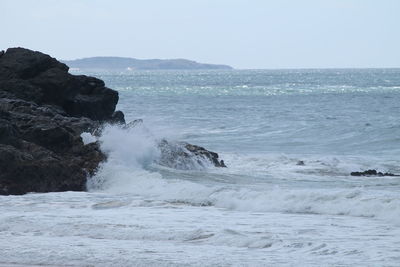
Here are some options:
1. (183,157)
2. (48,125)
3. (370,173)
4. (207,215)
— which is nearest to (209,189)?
(207,215)

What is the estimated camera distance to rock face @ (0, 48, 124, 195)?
15844 mm

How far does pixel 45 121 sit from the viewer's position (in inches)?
727

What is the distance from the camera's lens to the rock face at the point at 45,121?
52.0ft

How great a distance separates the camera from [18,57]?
2322 centimetres

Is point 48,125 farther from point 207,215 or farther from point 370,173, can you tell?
point 370,173

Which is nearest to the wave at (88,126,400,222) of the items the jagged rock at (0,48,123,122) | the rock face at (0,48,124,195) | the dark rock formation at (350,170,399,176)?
the rock face at (0,48,124,195)

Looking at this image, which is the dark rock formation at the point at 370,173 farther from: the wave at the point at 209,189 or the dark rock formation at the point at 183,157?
the dark rock formation at the point at 183,157

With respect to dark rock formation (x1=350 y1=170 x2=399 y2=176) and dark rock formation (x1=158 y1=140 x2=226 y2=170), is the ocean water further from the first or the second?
dark rock formation (x1=350 y1=170 x2=399 y2=176)

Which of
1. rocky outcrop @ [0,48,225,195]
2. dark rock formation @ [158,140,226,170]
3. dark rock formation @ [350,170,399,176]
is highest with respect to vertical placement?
rocky outcrop @ [0,48,225,195]

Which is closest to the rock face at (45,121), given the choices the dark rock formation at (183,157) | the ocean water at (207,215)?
the ocean water at (207,215)

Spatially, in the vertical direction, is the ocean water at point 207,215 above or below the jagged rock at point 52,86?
below

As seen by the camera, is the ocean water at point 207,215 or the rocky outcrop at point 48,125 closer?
the ocean water at point 207,215

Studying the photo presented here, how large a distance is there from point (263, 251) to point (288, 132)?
2574 cm

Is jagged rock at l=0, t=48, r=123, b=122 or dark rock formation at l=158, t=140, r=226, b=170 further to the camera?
jagged rock at l=0, t=48, r=123, b=122
